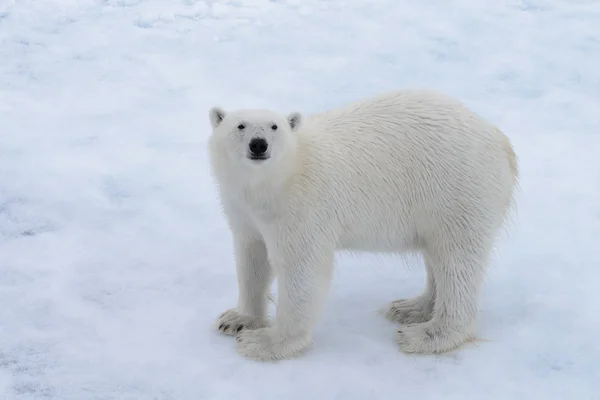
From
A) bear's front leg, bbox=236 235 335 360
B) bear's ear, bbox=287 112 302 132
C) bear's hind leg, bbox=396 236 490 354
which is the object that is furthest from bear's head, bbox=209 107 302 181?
bear's hind leg, bbox=396 236 490 354

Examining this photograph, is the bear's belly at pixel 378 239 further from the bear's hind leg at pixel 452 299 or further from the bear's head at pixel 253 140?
the bear's head at pixel 253 140

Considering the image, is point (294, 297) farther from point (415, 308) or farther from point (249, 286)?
point (415, 308)

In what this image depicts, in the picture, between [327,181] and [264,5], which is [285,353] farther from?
[264,5]

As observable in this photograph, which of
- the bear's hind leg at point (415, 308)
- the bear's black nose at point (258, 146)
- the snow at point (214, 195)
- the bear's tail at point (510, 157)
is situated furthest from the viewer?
the bear's hind leg at point (415, 308)

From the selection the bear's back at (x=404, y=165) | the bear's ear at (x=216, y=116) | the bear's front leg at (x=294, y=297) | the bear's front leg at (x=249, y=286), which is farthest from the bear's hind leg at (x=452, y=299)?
the bear's ear at (x=216, y=116)

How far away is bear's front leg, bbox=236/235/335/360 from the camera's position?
14.3 ft

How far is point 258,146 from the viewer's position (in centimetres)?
403

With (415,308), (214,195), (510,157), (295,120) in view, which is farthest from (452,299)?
(214,195)

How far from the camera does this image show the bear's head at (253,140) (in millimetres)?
4078

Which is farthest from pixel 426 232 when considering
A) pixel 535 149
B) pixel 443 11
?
pixel 443 11

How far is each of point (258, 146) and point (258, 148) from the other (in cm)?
1

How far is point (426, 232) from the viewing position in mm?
4555

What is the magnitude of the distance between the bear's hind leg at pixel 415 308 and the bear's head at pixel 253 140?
52.1 inches

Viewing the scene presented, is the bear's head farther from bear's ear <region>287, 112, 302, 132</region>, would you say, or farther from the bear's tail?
the bear's tail
